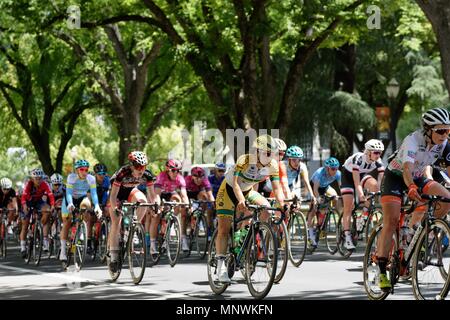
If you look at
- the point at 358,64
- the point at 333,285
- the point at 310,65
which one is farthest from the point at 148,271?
the point at 358,64

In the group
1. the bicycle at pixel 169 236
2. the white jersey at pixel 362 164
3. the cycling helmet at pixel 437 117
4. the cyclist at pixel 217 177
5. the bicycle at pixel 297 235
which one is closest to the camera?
the cycling helmet at pixel 437 117

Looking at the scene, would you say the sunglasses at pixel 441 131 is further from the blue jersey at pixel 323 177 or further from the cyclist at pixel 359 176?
the blue jersey at pixel 323 177

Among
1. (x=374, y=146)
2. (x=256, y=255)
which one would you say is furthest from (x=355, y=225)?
(x=256, y=255)

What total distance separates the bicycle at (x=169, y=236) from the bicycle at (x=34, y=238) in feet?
7.27

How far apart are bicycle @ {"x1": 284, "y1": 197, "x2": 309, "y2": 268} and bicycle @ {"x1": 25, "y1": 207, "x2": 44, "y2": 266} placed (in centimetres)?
441

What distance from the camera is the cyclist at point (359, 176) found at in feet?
55.7

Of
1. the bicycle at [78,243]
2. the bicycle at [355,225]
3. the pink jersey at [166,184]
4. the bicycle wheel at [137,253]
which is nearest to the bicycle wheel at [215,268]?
the bicycle wheel at [137,253]

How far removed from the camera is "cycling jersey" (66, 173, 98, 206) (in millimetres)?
16766

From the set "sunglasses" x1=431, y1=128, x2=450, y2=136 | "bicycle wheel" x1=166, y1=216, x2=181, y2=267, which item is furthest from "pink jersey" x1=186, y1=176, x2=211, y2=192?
"sunglasses" x1=431, y1=128, x2=450, y2=136

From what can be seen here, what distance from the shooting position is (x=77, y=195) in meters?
18.2

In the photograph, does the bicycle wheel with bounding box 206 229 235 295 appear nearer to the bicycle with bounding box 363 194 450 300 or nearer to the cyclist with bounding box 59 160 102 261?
the bicycle with bounding box 363 194 450 300

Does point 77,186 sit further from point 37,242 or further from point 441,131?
point 441,131
